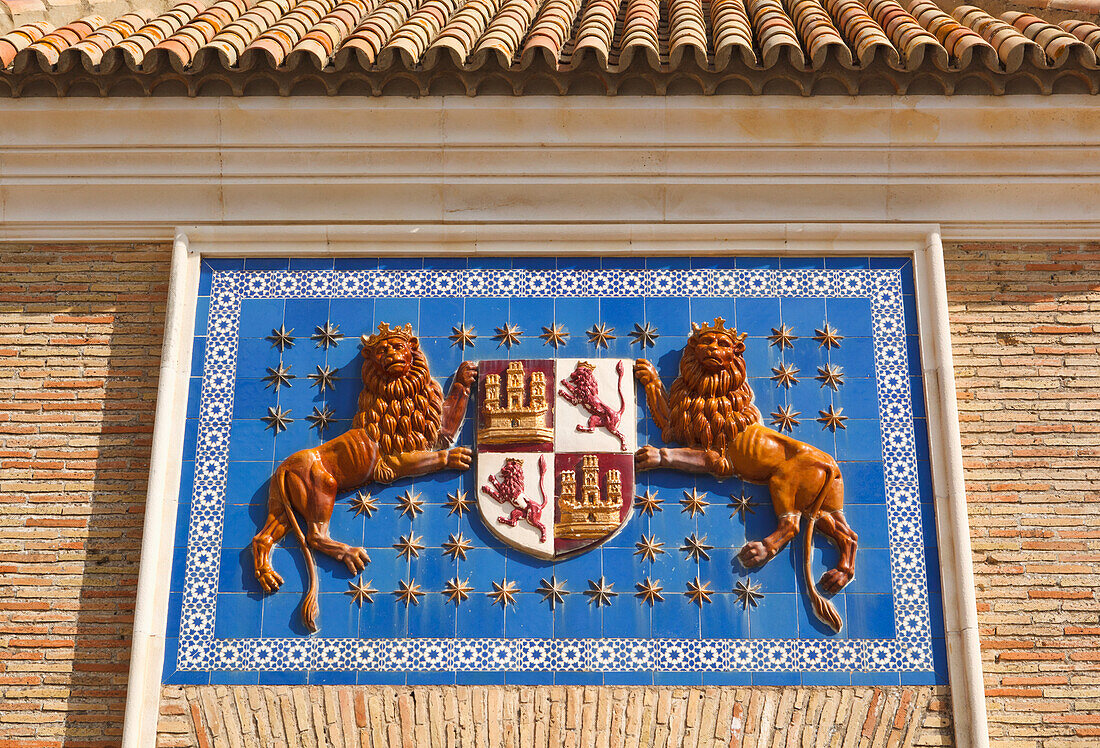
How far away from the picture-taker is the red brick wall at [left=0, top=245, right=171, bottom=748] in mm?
5344

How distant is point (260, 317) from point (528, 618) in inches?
71.5

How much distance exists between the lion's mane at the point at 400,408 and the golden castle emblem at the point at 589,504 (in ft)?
2.02

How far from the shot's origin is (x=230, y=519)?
558 centimetres

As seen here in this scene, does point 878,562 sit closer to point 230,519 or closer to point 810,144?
point 810,144

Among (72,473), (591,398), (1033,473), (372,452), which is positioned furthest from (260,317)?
(1033,473)

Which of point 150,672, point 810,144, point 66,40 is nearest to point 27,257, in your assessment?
point 66,40

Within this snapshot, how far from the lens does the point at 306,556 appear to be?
5.48 metres

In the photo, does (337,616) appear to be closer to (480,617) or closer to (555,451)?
(480,617)

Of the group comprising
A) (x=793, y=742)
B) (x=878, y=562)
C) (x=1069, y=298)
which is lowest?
(x=793, y=742)

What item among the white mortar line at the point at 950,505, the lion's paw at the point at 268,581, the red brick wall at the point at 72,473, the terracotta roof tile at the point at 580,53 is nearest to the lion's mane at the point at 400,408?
the lion's paw at the point at 268,581

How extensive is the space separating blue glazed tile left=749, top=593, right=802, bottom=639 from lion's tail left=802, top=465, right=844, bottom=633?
0.07m

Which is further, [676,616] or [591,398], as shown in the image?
[591,398]

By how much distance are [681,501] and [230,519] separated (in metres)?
1.87

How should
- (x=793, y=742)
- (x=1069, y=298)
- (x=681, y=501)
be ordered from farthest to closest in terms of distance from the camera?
(x=1069, y=298), (x=681, y=501), (x=793, y=742)
